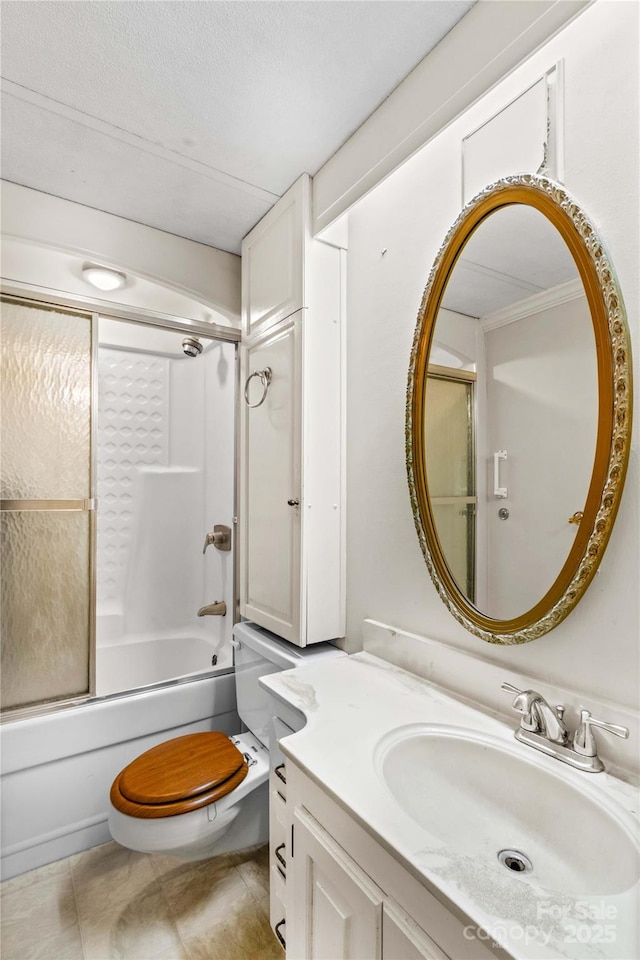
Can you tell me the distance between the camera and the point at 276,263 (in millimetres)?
1666

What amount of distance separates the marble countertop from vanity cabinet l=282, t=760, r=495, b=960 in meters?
0.03

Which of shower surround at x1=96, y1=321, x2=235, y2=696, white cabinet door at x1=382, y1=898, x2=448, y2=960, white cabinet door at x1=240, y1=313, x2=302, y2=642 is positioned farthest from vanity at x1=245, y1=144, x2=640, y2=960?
shower surround at x1=96, y1=321, x2=235, y2=696

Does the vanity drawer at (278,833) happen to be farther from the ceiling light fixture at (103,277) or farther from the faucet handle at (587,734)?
the ceiling light fixture at (103,277)

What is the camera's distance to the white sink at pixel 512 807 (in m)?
0.70

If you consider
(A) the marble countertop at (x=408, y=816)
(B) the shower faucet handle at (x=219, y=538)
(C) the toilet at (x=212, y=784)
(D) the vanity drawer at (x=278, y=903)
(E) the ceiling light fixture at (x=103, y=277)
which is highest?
(E) the ceiling light fixture at (x=103, y=277)

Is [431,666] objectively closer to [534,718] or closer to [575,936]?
[534,718]

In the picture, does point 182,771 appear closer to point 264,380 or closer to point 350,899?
point 350,899

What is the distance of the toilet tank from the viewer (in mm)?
1502

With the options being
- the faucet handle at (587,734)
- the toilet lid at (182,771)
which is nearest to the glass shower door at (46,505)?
the toilet lid at (182,771)

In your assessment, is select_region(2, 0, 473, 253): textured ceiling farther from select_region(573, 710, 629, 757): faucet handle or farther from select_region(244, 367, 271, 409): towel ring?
select_region(573, 710, 629, 757): faucet handle

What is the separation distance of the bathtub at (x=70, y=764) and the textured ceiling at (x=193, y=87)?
1822 mm

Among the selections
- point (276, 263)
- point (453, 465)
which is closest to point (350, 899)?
point (453, 465)

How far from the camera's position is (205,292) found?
1992 mm

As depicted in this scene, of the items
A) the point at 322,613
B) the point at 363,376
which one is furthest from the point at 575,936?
the point at 363,376
